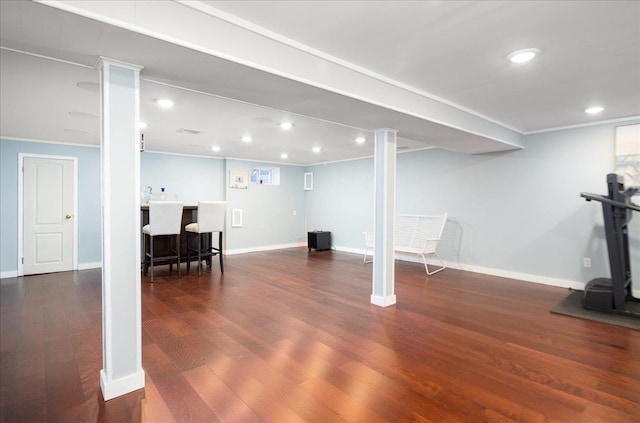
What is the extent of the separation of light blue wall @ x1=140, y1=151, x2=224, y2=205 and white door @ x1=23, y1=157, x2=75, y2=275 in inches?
51.6

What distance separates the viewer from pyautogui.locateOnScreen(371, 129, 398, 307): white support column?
373 cm

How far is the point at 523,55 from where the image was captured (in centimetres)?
237

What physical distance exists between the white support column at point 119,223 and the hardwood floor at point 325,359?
9.6 inches

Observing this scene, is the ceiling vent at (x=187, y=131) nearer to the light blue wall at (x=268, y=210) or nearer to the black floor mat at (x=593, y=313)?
the light blue wall at (x=268, y=210)

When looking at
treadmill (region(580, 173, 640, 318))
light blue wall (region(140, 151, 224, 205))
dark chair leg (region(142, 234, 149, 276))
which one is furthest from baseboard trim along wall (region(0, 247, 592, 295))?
light blue wall (region(140, 151, 224, 205))

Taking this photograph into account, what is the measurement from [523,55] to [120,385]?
3.51m

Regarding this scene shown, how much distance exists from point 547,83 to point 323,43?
217 centimetres

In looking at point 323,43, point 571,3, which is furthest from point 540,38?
point 323,43

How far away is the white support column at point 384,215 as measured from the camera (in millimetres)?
3729

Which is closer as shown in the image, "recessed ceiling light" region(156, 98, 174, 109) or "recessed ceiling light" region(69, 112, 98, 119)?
"recessed ceiling light" region(156, 98, 174, 109)

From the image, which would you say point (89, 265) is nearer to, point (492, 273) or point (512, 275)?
point (492, 273)

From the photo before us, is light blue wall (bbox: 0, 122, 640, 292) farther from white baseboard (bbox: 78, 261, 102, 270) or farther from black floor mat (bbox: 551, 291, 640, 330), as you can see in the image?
black floor mat (bbox: 551, 291, 640, 330)

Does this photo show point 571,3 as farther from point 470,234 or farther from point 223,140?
point 223,140

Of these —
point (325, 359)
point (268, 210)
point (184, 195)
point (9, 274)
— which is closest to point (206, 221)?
point (184, 195)
